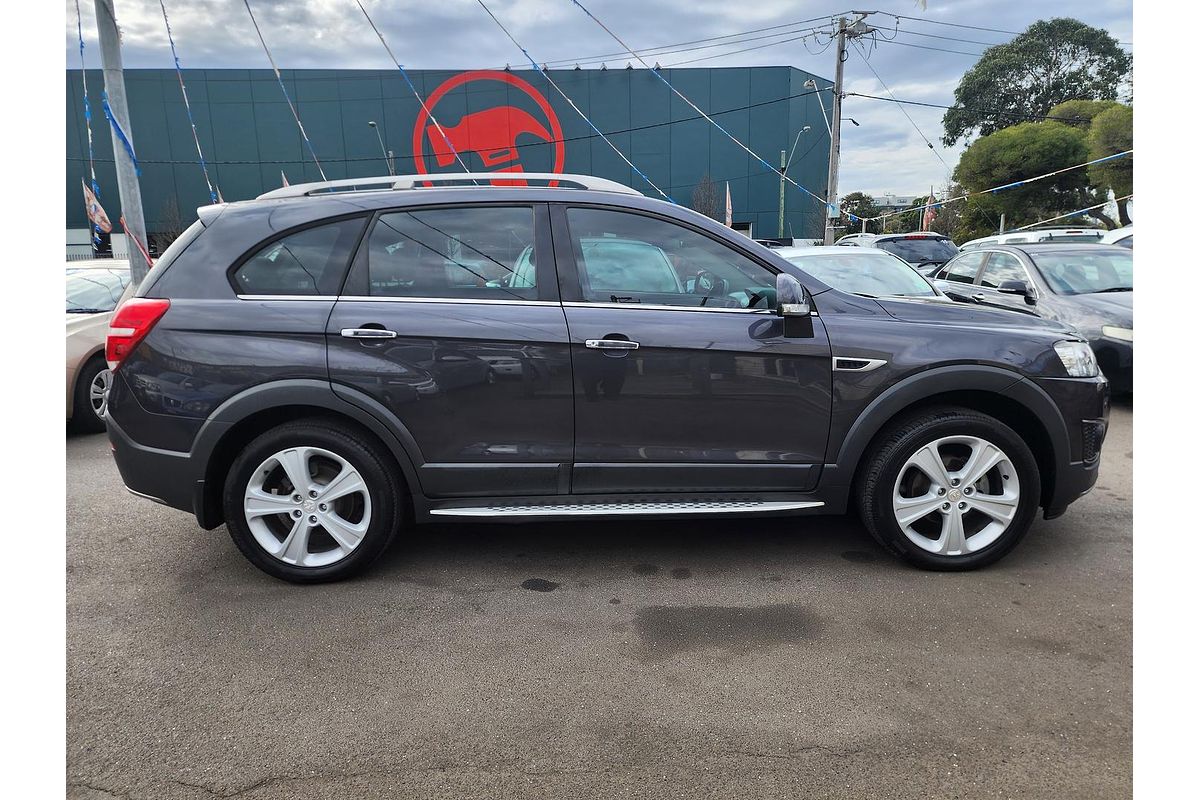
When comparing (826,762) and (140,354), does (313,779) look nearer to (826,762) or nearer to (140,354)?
(826,762)

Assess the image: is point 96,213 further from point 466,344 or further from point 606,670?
point 606,670

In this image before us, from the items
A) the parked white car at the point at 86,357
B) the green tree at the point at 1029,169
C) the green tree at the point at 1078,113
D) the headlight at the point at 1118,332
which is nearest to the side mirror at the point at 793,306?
the headlight at the point at 1118,332

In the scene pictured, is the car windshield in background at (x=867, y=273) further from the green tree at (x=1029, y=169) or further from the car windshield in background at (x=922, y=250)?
the green tree at (x=1029, y=169)

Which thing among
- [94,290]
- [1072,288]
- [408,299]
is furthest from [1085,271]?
[94,290]

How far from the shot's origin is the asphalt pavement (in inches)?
87.8

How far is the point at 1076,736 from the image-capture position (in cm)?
238

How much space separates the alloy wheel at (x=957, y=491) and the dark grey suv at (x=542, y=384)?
0.01m

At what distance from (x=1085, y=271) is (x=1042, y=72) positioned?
5264cm

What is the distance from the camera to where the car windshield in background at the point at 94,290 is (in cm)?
683

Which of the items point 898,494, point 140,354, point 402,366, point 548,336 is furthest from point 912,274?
point 140,354

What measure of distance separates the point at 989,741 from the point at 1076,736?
0.30m

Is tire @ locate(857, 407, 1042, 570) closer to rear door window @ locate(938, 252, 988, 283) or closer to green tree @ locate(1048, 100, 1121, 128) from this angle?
rear door window @ locate(938, 252, 988, 283)

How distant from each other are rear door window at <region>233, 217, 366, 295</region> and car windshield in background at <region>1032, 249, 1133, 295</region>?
723 centimetres

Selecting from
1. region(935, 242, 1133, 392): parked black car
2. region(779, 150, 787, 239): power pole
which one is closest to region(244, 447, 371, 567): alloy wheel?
region(935, 242, 1133, 392): parked black car
